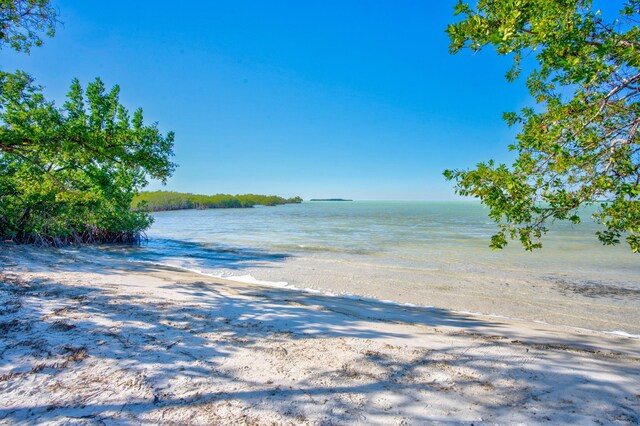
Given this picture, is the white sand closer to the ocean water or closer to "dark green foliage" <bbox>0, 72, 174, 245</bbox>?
the ocean water

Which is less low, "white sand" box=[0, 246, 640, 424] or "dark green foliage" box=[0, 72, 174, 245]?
"dark green foliage" box=[0, 72, 174, 245]

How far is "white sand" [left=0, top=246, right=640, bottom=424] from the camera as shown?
7.93ft

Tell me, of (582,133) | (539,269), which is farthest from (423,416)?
(539,269)

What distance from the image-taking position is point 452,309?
7.23m

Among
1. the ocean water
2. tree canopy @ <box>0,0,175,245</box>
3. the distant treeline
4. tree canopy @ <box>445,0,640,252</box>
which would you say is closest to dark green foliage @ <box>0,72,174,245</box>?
tree canopy @ <box>0,0,175,245</box>

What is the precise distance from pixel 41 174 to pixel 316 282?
397 inches

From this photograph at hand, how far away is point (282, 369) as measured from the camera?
122 inches

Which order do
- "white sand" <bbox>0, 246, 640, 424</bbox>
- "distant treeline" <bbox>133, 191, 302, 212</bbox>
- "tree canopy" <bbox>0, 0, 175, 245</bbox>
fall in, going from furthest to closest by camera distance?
1. "distant treeline" <bbox>133, 191, 302, 212</bbox>
2. "tree canopy" <bbox>0, 0, 175, 245</bbox>
3. "white sand" <bbox>0, 246, 640, 424</bbox>

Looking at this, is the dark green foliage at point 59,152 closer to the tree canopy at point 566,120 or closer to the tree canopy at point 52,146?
the tree canopy at point 52,146

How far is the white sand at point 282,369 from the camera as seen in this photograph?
242 cm

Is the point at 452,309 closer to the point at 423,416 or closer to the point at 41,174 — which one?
the point at 423,416

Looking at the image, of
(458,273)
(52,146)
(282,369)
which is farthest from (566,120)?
(52,146)

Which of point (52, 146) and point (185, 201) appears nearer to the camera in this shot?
point (52, 146)

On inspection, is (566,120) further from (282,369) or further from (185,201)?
(185,201)
